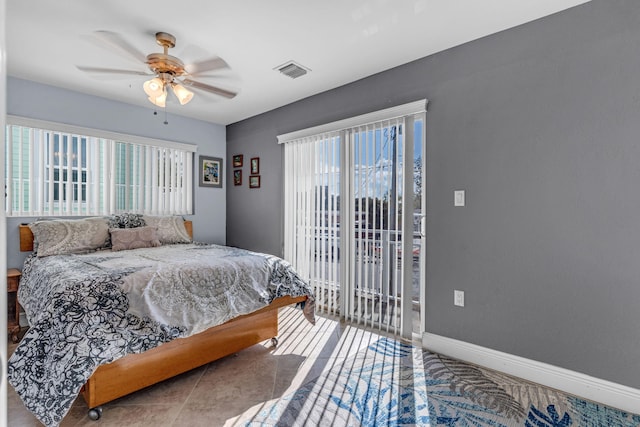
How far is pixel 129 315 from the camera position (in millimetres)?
1881

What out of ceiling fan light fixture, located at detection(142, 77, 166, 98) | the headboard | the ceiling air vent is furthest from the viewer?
the headboard

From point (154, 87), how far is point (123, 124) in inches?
77.9

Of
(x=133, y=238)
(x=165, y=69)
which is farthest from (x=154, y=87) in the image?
(x=133, y=238)

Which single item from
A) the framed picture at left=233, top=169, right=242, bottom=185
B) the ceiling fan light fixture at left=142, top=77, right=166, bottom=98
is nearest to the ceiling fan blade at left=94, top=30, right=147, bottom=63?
the ceiling fan light fixture at left=142, top=77, right=166, bottom=98

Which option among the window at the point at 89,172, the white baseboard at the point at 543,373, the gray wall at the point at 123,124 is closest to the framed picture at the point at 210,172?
the gray wall at the point at 123,124

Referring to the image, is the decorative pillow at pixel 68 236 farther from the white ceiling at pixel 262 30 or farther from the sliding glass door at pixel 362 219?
the sliding glass door at pixel 362 219

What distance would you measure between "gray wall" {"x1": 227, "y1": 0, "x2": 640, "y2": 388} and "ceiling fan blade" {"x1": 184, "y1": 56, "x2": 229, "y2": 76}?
1.58 m

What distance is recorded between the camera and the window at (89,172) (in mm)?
3213

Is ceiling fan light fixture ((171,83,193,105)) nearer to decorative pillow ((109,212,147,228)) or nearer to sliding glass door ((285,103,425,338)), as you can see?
sliding glass door ((285,103,425,338))

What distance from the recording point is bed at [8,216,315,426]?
164 cm

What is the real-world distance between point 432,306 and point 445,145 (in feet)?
4.38

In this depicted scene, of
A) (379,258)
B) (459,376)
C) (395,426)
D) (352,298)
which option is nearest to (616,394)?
A: (459,376)

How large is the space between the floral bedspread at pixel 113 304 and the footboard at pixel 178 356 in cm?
14

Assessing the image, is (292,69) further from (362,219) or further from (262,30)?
(362,219)
